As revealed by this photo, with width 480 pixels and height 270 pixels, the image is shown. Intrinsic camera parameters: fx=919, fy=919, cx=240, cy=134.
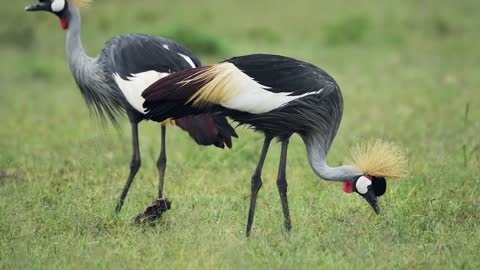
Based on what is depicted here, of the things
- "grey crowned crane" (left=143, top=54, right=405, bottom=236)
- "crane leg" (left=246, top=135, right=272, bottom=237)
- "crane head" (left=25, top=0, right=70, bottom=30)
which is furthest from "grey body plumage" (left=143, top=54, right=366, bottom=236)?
"crane head" (left=25, top=0, right=70, bottom=30)

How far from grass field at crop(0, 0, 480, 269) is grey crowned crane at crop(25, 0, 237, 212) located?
35cm

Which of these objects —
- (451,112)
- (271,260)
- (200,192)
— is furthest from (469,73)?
(271,260)

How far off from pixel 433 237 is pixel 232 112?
122 centimetres

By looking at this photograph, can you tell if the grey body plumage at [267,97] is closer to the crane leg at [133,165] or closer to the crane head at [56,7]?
the crane leg at [133,165]

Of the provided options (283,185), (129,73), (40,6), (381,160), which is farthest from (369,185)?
(40,6)

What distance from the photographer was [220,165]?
6.64 metres

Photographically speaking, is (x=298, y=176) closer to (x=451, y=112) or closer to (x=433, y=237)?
(x=433, y=237)

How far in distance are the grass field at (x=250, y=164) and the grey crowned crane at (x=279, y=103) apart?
359 mm

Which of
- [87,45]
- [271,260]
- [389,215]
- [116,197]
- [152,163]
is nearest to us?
Answer: [271,260]

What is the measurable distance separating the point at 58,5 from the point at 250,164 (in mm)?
1849

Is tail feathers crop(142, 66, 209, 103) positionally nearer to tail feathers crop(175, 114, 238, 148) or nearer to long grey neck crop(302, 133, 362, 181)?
tail feathers crop(175, 114, 238, 148)

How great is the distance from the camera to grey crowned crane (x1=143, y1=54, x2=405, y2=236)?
460cm

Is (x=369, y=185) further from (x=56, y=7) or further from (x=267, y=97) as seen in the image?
(x=56, y=7)

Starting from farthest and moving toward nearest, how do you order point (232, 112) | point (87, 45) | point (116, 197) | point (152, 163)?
point (87, 45) < point (152, 163) < point (116, 197) < point (232, 112)
